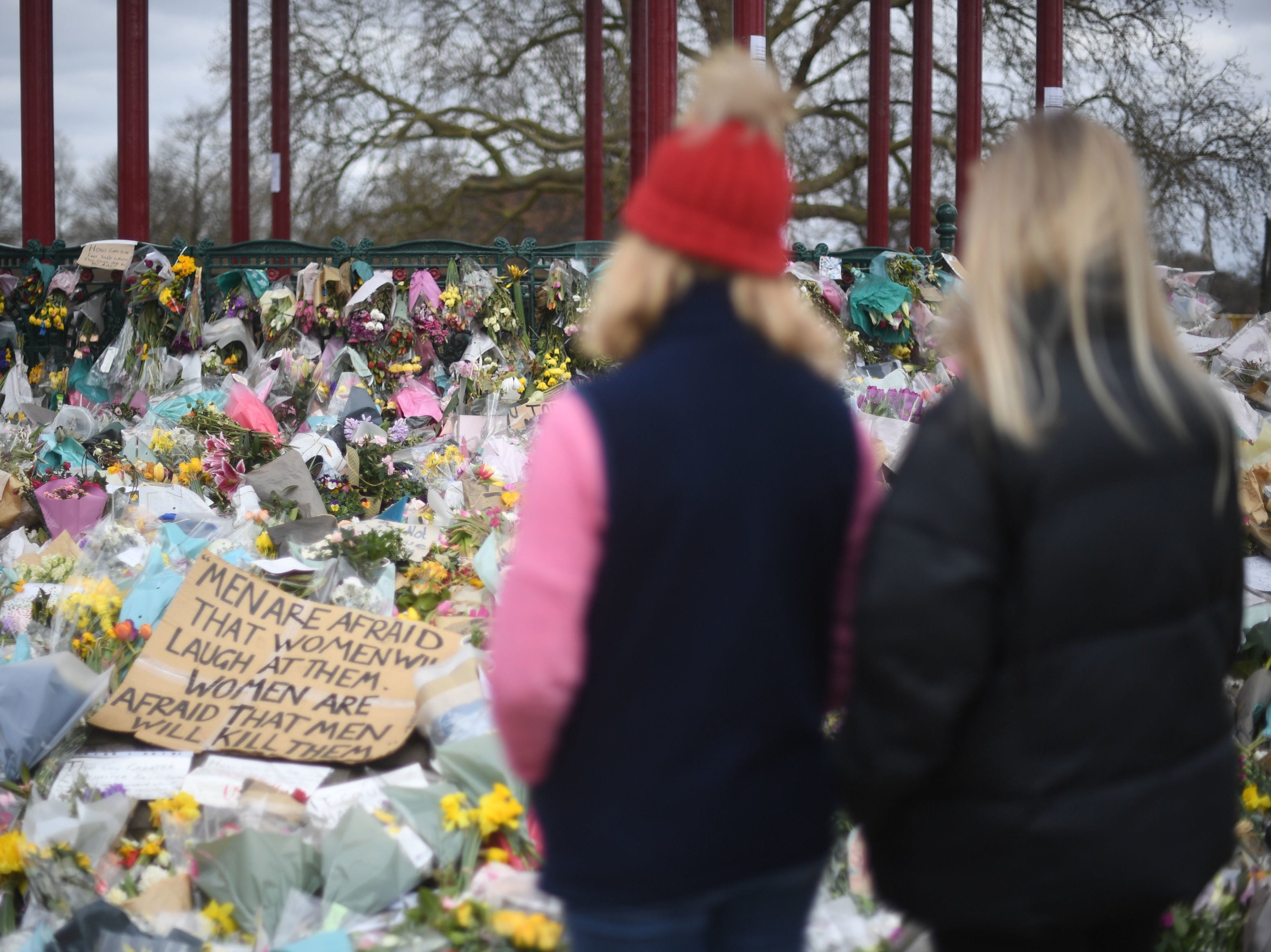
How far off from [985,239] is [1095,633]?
468mm

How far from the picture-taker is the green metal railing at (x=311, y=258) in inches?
263

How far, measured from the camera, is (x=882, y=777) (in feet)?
4.34

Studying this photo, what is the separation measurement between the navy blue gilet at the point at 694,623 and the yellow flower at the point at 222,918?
58.1 inches

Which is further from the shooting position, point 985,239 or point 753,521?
point 985,239

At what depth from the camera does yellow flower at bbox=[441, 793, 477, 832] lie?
259 centimetres

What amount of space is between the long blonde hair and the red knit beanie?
248 millimetres

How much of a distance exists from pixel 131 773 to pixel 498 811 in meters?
1.06

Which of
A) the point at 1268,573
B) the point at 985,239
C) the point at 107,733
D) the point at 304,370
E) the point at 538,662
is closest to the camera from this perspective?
the point at 538,662

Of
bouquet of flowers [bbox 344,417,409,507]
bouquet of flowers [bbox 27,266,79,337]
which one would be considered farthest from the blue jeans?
bouquet of flowers [bbox 27,266,79,337]

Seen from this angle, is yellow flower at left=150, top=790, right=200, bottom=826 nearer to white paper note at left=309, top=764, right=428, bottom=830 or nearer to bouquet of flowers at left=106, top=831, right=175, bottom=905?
bouquet of flowers at left=106, top=831, right=175, bottom=905

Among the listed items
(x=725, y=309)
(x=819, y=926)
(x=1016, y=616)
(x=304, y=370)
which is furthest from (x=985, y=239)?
(x=304, y=370)

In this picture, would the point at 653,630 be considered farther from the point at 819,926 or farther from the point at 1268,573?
the point at 1268,573

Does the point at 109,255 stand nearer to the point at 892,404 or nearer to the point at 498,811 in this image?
the point at 892,404

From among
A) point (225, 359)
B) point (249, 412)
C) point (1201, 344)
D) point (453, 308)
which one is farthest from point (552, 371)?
point (1201, 344)
